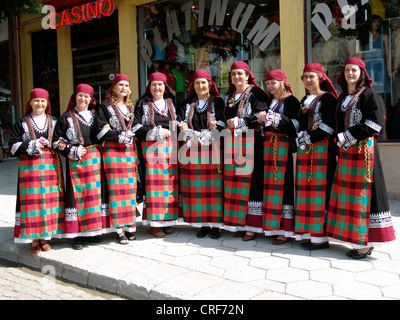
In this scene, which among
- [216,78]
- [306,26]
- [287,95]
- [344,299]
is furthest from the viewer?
[216,78]

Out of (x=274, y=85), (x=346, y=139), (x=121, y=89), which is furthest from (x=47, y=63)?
(x=346, y=139)

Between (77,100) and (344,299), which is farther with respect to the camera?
(77,100)

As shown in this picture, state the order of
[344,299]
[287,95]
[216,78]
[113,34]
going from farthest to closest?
1. [113,34]
2. [216,78]
3. [287,95]
4. [344,299]

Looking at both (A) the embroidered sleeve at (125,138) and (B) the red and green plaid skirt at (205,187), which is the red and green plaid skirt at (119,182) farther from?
(B) the red and green plaid skirt at (205,187)

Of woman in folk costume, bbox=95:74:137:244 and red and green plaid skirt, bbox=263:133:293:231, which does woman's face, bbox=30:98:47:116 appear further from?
red and green plaid skirt, bbox=263:133:293:231

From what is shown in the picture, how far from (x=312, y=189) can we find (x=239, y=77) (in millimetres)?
1480

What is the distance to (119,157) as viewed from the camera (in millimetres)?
4840

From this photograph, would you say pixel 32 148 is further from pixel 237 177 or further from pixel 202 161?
pixel 237 177

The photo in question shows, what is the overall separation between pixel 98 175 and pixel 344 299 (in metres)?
2.96

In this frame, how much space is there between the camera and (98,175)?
4820 millimetres

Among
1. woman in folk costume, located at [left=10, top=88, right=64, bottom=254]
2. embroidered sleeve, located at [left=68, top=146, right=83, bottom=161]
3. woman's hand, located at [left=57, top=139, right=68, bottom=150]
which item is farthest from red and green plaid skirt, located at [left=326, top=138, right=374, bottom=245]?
woman in folk costume, located at [left=10, top=88, right=64, bottom=254]

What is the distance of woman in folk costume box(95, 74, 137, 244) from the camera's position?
15.7ft

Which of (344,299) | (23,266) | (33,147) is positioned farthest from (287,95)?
(23,266)

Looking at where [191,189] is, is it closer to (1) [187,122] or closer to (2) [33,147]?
(1) [187,122]
